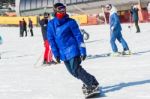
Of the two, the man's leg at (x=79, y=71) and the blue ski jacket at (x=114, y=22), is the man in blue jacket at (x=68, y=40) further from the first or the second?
the blue ski jacket at (x=114, y=22)

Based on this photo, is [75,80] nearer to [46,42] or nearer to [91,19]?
[46,42]

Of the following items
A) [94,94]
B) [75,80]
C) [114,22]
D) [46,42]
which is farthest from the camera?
Answer: [114,22]

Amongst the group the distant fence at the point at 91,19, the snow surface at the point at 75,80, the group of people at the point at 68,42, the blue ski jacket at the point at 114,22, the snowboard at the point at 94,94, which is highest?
the group of people at the point at 68,42

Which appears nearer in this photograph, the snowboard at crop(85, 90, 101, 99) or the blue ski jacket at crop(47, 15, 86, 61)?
the blue ski jacket at crop(47, 15, 86, 61)

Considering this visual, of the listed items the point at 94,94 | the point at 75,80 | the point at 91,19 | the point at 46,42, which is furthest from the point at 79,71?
the point at 91,19

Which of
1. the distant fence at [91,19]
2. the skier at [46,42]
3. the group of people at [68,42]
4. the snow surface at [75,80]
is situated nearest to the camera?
the group of people at [68,42]

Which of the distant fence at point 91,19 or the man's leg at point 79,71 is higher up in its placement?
the man's leg at point 79,71

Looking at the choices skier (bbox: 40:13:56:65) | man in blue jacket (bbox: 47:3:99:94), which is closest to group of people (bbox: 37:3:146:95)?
man in blue jacket (bbox: 47:3:99:94)

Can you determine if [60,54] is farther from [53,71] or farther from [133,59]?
[133,59]

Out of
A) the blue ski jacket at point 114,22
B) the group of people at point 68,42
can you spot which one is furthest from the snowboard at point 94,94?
the blue ski jacket at point 114,22

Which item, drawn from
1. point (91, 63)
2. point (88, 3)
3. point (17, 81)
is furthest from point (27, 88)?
point (88, 3)

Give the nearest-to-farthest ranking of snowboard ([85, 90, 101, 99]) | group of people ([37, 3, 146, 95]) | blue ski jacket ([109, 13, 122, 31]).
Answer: group of people ([37, 3, 146, 95]) < snowboard ([85, 90, 101, 99]) < blue ski jacket ([109, 13, 122, 31])

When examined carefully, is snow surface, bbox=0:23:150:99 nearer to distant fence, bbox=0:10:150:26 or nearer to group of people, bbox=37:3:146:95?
group of people, bbox=37:3:146:95

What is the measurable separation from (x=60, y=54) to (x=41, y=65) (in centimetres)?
645
